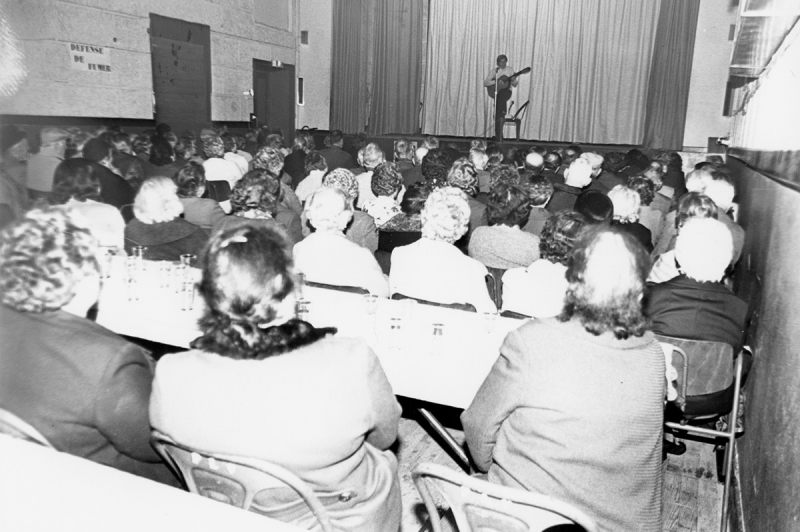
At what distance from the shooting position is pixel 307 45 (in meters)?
13.3

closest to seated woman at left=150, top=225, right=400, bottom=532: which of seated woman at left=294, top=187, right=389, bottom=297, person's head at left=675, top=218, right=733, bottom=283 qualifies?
seated woman at left=294, top=187, right=389, bottom=297

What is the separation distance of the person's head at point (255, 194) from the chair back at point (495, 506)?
2.39 metres

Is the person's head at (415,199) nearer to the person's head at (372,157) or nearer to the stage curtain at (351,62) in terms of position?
the person's head at (372,157)

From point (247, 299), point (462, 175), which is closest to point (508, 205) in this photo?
point (462, 175)

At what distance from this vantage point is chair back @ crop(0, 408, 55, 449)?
138cm

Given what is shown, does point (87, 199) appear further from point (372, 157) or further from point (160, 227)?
point (372, 157)

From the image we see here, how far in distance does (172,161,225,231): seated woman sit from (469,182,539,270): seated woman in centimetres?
155

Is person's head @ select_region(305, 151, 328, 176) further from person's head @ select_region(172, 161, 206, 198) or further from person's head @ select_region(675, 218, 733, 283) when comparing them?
person's head @ select_region(675, 218, 733, 283)

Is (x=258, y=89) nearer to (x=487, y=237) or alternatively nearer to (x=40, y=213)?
(x=487, y=237)

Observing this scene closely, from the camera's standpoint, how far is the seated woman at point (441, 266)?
284 cm

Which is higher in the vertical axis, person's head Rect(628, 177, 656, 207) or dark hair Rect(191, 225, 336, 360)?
person's head Rect(628, 177, 656, 207)

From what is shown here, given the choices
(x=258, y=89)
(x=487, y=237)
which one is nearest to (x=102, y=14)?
(x=258, y=89)

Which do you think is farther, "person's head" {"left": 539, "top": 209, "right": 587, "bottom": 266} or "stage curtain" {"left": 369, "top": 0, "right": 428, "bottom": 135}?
"stage curtain" {"left": 369, "top": 0, "right": 428, "bottom": 135}

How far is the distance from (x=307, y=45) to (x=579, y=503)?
42.6 feet
